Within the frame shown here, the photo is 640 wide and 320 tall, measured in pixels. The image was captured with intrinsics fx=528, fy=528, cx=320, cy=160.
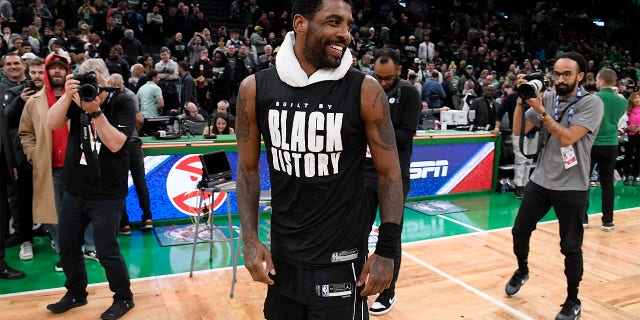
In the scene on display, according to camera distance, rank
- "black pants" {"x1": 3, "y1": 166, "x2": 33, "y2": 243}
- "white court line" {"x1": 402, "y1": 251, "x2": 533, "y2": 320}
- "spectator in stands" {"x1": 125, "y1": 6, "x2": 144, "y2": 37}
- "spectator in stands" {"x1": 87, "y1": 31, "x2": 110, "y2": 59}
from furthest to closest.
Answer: "spectator in stands" {"x1": 125, "y1": 6, "x2": 144, "y2": 37} < "spectator in stands" {"x1": 87, "y1": 31, "x2": 110, "y2": 59} < "black pants" {"x1": 3, "y1": 166, "x2": 33, "y2": 243} < "white court line" {"x1": 402, "y1": 251, "x2": 533, "y2": 320}

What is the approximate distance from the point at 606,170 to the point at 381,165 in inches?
214

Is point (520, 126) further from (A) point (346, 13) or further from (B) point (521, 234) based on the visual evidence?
(A) point (346, 13)

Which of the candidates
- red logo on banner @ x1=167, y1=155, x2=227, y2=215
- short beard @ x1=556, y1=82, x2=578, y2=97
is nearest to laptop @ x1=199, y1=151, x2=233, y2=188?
red logo on banner @ x1=167, y1=155, x2=227, y2=215

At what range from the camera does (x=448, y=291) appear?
438 centimetres

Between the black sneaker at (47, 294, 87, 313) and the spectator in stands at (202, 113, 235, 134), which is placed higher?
the spectator in stands at (202, 113, 235, 134)

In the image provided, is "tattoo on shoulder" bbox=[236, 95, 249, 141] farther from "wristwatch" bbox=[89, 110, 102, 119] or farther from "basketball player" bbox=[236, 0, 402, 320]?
"wristwatch" bbox=[89, 110, 102, 119]

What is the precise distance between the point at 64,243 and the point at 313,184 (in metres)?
2.43

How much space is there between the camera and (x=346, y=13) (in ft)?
6.49

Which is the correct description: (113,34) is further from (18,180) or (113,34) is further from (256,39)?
(18,180)

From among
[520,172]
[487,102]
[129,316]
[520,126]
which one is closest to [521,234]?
[520,126]

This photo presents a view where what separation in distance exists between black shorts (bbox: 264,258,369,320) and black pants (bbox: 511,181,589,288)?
220 centimetres

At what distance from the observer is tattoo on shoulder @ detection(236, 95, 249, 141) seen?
2.16 m

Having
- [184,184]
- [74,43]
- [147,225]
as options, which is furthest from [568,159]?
[74,43]

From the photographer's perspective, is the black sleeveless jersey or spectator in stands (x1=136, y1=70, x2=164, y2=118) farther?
spectator in stands (x1=136, y1=70, x2=164, y2=118)
